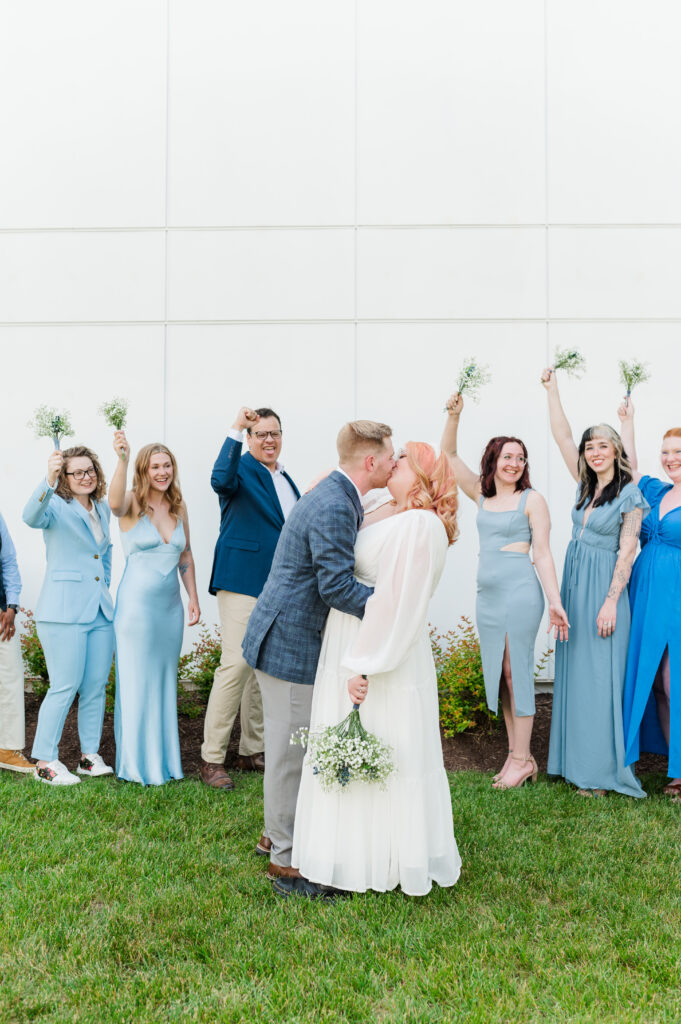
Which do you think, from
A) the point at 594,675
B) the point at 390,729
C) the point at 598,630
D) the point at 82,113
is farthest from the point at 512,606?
the point at 82,113

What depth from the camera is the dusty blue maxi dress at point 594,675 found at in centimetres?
532

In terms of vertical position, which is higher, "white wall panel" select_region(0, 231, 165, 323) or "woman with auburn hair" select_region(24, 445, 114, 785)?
"white wall panel" select_region(0, 231, 165, 323)

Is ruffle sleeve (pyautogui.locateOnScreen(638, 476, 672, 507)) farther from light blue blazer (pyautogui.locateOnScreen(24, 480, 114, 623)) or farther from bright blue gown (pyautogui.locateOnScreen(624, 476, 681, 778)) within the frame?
light blue blazer (pyautogui.locateOnScreen(24, 480, 114, 623))

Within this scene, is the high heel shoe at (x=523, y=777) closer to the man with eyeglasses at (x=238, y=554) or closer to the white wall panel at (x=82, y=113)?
the man with eyeglasses at (x=238, y=554)

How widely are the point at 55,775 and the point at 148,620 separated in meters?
1.23

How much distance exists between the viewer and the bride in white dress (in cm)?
357

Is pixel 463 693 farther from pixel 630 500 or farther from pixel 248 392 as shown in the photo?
pixel 248 392

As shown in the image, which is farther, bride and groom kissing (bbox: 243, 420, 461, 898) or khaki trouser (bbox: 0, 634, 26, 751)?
khaki trouser (bbox: 0, 634, 26, 751)

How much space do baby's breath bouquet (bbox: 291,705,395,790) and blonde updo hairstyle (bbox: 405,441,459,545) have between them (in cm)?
97

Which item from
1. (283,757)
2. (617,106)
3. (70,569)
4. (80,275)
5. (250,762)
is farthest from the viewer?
(80,275)

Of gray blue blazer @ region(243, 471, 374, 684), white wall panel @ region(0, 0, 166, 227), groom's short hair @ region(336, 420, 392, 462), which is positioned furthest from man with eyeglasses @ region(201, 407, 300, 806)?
white wall panel @ region(0, 0, 166, 227)

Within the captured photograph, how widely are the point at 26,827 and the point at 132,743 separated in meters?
0.96

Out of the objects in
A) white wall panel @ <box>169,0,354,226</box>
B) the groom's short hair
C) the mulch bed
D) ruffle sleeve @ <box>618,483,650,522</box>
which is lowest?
the mulch bed

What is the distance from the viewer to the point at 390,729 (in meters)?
3.69
